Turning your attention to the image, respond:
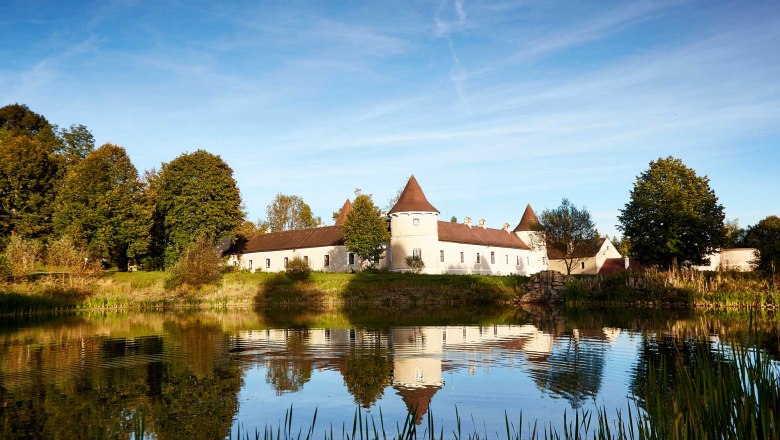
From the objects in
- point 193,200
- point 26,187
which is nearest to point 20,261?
point 26,187

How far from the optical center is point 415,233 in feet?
216

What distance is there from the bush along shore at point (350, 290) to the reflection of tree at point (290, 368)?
24944mm

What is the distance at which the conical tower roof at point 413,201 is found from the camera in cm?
6581

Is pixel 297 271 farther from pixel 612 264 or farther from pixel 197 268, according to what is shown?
pixel 612 264

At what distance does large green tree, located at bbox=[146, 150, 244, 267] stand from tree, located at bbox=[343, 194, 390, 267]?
42.0 feet

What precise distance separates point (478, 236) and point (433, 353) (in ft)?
184

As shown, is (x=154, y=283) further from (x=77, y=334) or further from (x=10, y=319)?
(x=77, y=334)

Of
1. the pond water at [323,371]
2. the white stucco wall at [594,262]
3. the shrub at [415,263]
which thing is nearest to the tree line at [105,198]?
the shrub at [415,263]

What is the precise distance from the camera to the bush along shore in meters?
40.3

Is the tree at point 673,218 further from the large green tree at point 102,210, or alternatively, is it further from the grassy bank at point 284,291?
the large green tree at point 102,210

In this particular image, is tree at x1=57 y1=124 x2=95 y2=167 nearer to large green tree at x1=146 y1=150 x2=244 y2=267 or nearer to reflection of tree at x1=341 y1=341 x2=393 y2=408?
large green tree at x1=146 y1=150 x2=244 y2=267

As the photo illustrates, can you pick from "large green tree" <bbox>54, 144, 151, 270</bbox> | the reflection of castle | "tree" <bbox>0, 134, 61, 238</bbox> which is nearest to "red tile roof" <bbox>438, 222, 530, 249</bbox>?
"large green tree" <bbox>54, 144, 151, 270</bbox>

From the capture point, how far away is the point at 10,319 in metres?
37.8

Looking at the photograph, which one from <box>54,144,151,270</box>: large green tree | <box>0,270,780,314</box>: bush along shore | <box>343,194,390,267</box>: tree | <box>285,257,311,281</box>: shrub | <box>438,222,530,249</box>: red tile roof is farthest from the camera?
<box>438,222,530,249</box>: red tile roof
